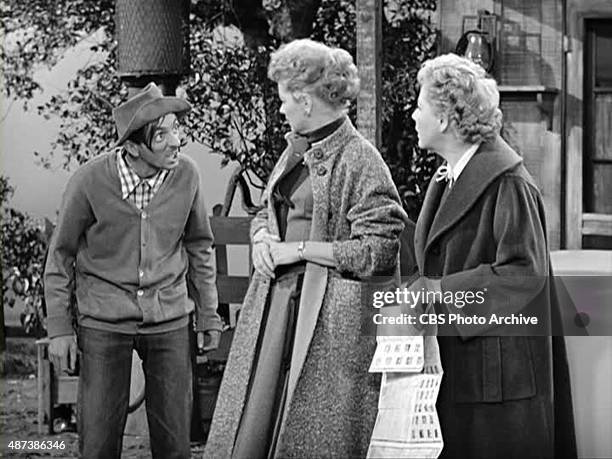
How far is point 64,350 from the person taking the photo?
391 cm

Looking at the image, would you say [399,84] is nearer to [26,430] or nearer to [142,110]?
[142,110]

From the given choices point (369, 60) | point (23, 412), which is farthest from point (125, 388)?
point (23, 412)

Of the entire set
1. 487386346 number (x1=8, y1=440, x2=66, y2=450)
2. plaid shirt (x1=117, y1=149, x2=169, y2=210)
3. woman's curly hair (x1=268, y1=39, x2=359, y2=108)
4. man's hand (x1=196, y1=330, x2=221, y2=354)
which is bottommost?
487386346 number (x1=8, y1=440, x2=66, y2=450)

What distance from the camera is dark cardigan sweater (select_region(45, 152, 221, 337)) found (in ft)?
12.8

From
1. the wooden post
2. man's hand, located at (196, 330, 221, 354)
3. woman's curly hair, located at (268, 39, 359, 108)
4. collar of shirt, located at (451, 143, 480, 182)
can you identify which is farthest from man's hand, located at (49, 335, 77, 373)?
the wooden post

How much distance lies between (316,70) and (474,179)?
0.65 m

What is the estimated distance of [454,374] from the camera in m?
3.42

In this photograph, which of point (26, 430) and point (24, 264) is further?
point (24, 264)

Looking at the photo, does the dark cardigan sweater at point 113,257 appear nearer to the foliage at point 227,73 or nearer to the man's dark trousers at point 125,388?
the man's dark trousers at point 125,388

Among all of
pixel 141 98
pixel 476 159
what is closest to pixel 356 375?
pixel 476 159

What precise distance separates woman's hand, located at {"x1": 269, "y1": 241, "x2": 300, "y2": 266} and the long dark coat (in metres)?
0.43

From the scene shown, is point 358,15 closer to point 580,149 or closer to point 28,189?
point 580,149

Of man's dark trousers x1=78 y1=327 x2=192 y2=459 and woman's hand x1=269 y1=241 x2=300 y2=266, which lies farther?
man's dark trousers x1=78 y1=327 x2=192 y2=459

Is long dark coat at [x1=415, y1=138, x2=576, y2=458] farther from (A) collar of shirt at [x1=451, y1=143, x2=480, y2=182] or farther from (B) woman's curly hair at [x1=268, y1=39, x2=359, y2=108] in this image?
(B) woman's curly hair at [x1=268, y1=39, x2=359, y2=108]
